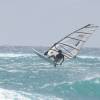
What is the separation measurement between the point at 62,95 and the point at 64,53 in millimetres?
25943

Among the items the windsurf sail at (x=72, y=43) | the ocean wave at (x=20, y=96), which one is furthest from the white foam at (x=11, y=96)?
the windsurf sail at (x=72, y=43)

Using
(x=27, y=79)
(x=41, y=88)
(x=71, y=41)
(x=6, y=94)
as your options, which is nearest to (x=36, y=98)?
(x=6, y=94)

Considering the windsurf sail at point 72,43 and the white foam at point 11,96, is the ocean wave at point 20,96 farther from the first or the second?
the windsurf sail at point 72,43

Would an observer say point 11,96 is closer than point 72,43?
No

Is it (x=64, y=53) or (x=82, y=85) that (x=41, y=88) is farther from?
(x=64, y=53)

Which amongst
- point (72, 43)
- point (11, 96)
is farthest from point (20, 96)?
point (72, 43)

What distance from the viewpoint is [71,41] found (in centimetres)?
2770

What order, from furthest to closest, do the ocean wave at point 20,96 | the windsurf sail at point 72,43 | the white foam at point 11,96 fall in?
the ocean wave at point 20,96 < the white foam at point 11,96 < the windsurf sail at point 72,43

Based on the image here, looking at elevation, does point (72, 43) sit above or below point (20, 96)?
above

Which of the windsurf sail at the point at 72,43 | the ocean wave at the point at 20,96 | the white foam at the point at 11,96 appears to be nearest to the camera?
the windsurf sail at the point at 72,43

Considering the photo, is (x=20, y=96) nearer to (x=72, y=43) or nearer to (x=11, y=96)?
(x=11, y=96)

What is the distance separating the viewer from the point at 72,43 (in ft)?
90.6

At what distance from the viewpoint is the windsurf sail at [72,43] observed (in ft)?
84.5

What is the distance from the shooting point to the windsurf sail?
25761 millimetres
